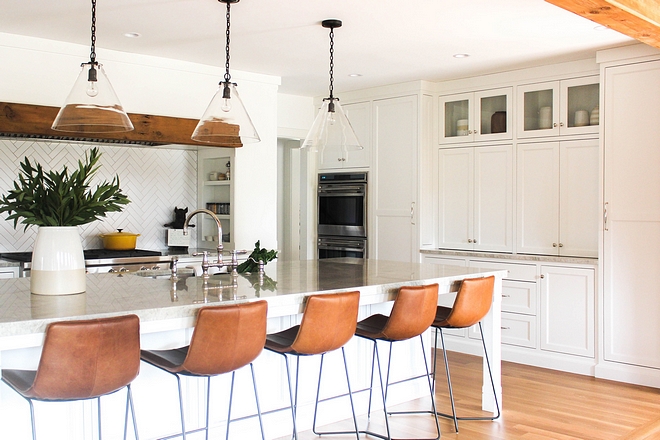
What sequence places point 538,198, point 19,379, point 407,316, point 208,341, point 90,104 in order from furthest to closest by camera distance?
1. point 538,198
2. point 407,316
3. point 90,104
4. point 208,341
5. point 19,379

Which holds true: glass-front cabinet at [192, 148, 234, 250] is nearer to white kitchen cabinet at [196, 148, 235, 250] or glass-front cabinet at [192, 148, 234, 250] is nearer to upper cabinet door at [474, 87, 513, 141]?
white kitchen cabinet at [196, 148, 235, 250]

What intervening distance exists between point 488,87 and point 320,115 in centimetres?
246

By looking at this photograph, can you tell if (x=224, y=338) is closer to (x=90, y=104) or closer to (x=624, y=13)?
(x=90, y=104)

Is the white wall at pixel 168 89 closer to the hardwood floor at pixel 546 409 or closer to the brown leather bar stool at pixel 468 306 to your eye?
the hardwood floor at pixel 546 409

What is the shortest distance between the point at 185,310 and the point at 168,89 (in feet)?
10.3

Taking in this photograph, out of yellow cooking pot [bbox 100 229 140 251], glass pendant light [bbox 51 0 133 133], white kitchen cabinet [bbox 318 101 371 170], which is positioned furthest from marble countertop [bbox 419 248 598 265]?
glass pendant light [bbox 51 0 133 133]

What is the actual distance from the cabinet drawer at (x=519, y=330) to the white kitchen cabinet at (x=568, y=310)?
97mm

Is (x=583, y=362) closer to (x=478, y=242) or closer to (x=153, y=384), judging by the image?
(x=478, y=242)

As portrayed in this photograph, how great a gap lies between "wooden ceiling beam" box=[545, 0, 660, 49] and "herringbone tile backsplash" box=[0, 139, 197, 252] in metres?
3.65

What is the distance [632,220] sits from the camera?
4938 mm

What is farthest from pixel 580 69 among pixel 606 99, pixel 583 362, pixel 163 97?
pixel 163 97

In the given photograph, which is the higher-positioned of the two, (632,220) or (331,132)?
(331,132)

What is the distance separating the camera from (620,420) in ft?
13.5

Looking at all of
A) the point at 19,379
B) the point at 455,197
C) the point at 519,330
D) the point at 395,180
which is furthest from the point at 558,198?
the point at 19,379
